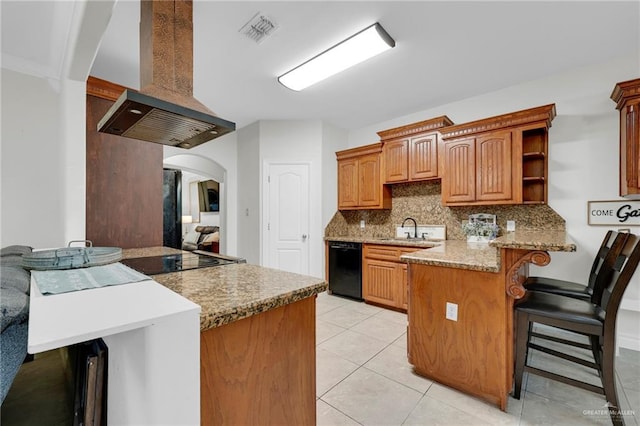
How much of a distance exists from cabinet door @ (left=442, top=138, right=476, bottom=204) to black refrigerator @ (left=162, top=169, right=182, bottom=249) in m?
5.60

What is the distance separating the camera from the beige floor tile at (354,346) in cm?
242

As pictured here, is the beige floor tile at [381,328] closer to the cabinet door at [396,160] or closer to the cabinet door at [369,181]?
the cabinet door at [369,181]

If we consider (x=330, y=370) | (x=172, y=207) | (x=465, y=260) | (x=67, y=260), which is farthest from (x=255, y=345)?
(x=172, y=207)

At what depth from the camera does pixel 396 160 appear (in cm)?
382

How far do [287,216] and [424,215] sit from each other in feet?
6.58

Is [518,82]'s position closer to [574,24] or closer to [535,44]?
[535,44]

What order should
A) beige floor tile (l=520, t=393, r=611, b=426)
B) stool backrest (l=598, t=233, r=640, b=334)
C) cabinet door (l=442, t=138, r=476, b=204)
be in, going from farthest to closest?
cabinet door (l=442, t=138, r=476, b=204) < beige floor tile (l=520, t=393, r=611, b=426) < stool backrest (l=598, t=233, r=640, b=334)

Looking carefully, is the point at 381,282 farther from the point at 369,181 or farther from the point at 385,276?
the point at 369,181

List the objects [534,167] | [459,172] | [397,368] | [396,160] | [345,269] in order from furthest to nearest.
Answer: [345,269] < [396,160] < [459,172] < [534,167] < [397,368]

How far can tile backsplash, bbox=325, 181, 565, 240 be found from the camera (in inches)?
121

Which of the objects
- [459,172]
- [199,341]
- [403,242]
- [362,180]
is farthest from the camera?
A: [362,180]

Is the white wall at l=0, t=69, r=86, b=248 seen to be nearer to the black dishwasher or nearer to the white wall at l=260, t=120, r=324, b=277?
the white wall at l=260, t=120, r=324, b=277

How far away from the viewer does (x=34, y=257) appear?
1.13m

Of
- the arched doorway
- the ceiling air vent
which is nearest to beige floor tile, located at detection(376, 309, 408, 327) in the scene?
the arched doorway
